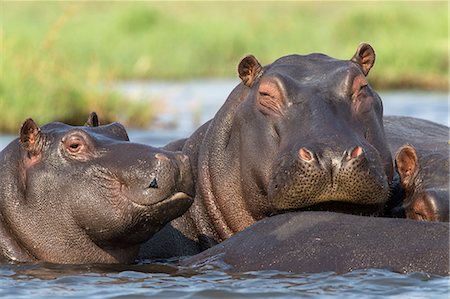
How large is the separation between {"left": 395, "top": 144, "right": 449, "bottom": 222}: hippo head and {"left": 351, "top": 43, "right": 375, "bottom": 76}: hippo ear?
555mm

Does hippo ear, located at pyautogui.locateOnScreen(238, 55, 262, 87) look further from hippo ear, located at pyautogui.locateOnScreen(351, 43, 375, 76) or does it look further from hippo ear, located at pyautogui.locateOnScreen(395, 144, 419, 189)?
hippo ear, located at pyautogui.locateOnScreen(395, 144, 419, 189)

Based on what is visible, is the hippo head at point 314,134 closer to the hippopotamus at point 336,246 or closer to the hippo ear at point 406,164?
the hippopotamus at point 336,246

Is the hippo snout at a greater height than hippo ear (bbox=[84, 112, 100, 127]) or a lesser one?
lesser

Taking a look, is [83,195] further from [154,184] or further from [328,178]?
[328,178]

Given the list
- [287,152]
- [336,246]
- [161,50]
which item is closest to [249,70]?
[287,152]

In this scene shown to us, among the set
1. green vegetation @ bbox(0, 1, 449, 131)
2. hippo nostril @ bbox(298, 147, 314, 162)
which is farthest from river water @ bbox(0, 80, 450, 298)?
green vegetation @ bbox(0, 1, 449, 131)

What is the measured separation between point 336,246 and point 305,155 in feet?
1.70

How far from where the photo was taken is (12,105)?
52.4 feet

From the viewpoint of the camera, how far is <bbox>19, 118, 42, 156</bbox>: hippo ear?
672cm

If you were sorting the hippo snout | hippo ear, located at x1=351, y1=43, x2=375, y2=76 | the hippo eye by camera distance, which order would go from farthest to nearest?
1. hippo ear, located at x1=351, y1=43, x2=375, y2=76
2. the hippo eye
3. the hippo snout

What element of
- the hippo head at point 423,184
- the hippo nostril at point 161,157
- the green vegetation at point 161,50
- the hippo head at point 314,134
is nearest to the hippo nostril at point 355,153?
the hippo head at point 314,134

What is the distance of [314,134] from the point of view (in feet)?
20.9

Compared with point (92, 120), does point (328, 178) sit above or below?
below

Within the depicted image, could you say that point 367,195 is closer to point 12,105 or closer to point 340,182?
point 340,182
